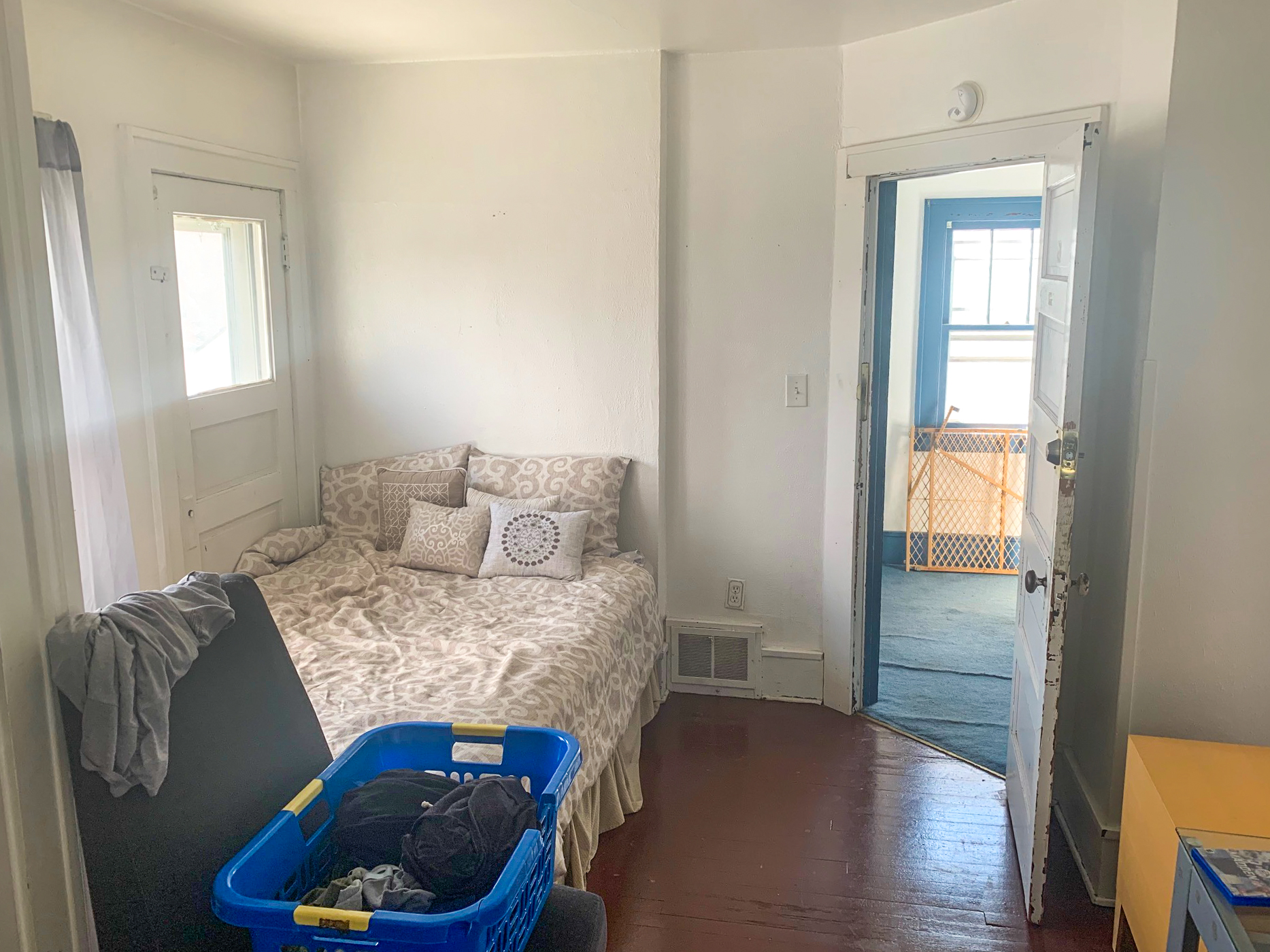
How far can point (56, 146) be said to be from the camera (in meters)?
2.61

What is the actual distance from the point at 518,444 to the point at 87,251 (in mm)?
1677

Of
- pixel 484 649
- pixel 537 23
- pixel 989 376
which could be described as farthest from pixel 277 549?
pixel 989 376

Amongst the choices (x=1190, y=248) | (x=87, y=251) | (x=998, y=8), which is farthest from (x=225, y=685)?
(x=998, y=8)

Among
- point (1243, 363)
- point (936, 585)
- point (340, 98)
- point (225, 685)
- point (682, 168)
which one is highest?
point (340, 98)

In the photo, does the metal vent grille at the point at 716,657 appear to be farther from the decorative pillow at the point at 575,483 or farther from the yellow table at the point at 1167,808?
the yellow table at the point at 1167,808

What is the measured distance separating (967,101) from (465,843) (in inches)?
105

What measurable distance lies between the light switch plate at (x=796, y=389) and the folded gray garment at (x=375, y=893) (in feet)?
8.42

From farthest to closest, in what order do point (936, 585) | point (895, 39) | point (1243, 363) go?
point (936, 585) < point (895, 39) < point (1243, 363)

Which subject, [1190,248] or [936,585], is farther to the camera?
[936,585]

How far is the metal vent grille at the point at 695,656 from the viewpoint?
157 inches

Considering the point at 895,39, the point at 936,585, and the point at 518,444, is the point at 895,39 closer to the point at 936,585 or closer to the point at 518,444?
the point at 518,444

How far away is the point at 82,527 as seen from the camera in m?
2.73

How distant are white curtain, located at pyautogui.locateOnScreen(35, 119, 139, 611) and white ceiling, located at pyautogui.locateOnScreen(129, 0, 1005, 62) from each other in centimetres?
72

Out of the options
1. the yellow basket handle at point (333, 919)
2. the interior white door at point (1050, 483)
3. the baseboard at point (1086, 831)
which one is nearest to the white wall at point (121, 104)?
the yellow basket handle at point (333, 919)
